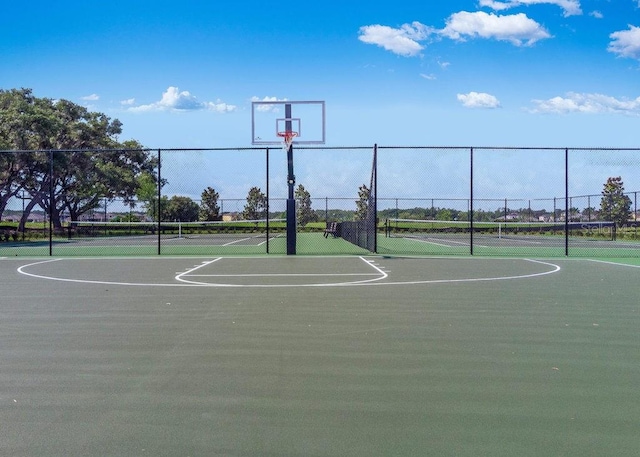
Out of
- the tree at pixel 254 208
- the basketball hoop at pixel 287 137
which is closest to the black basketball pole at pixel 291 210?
the basketball hoop at pixel 287 137

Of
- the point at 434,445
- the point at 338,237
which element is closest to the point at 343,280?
the point at 434,445

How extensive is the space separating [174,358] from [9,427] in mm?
1571

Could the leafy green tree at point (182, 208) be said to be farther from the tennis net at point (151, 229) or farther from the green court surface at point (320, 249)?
the green court surface at point (320, 249)

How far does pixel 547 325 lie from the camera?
6.07m

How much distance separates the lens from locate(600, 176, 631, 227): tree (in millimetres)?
31492

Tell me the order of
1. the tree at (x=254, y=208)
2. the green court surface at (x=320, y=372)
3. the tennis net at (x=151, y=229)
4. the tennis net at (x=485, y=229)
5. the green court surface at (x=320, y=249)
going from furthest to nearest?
the tennis net at (x=485, y=229), the tennis net at (x=151, y=229), the tree at (x=254, y=208), the green court surface at (x=320, y=249), the green court surface at (x=320, y=372)

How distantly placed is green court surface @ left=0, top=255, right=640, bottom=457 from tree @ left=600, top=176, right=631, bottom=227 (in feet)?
83.4

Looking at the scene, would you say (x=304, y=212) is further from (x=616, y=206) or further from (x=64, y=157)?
(x=616, y=206)

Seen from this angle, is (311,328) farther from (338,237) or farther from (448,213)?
(448,213)

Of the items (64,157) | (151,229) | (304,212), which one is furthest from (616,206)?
(64,157)

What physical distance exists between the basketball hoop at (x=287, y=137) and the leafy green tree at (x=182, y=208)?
49.3 feet

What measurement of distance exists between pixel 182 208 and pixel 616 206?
78.5ft

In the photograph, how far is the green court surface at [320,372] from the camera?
3.08m

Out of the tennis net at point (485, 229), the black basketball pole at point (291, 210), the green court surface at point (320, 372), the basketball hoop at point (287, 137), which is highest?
the basketball hoop at point (287, 137)
